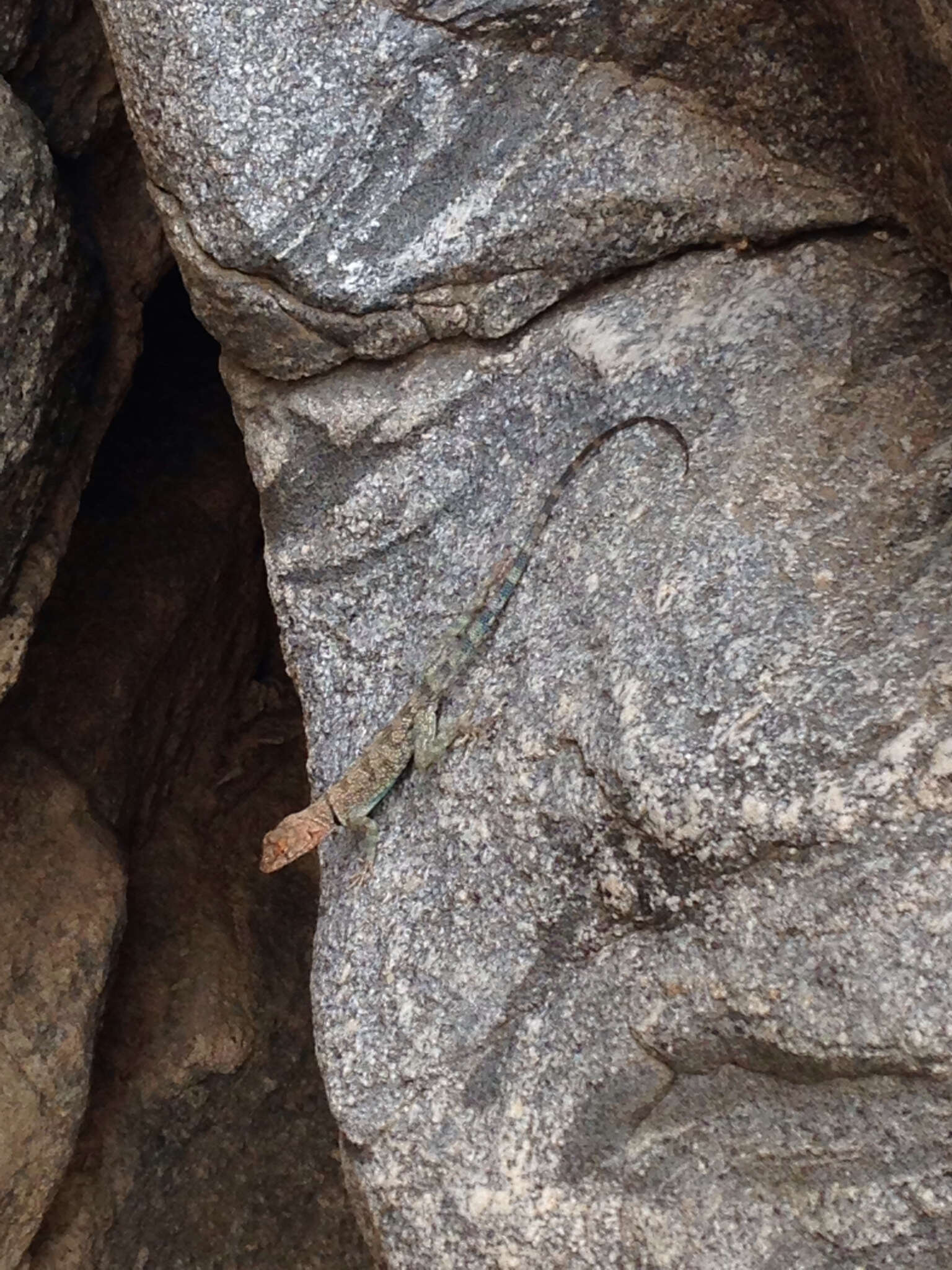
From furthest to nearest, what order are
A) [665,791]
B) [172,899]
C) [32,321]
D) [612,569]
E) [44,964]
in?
1. [172,899]
2. [44,964]
3. [32,321]
4. [612,569]
5. [665,791]

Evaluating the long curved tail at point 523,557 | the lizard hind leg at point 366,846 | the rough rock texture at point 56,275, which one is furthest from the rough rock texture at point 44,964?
the long curved tail at point 523,557

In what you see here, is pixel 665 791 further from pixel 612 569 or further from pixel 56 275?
pixel 56 275

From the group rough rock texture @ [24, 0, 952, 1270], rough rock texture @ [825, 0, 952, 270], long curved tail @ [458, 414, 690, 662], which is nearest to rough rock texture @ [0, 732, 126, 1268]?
rough rock texture @ [24, 0, 952, 1270]

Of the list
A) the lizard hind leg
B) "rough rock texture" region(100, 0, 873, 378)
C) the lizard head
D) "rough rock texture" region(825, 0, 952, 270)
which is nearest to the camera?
"rough rock texture" region(825, 0, 952, 270)

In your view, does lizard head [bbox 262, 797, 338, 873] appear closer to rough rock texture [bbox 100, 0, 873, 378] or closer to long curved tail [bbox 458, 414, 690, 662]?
long curved tail [bbox 458, 414, 690, 662]

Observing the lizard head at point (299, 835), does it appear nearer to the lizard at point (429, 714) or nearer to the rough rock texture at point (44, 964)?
the lizard at point (429, 714)

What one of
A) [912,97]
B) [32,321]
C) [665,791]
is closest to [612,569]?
[665,791]
